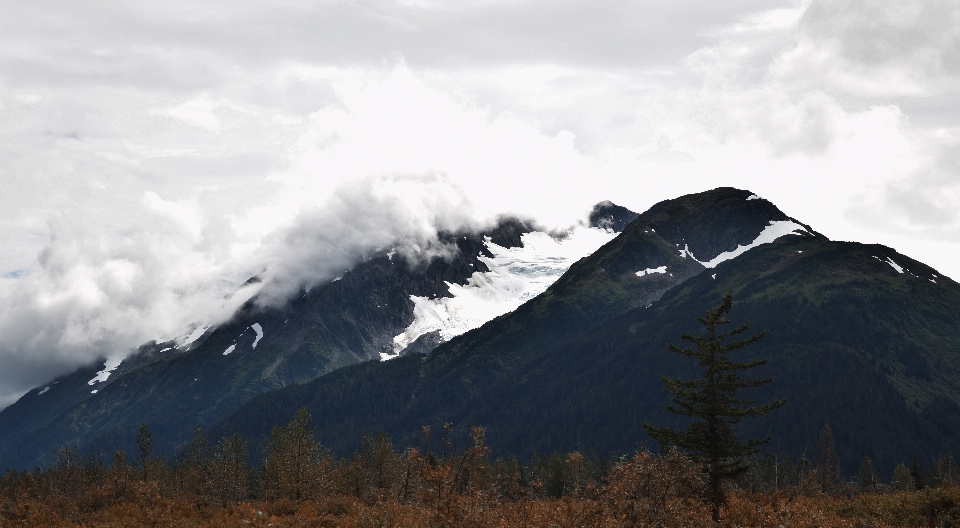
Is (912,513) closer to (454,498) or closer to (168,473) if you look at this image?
(454,498)

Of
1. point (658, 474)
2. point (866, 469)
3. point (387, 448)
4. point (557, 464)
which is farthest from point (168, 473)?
point (866, 469)

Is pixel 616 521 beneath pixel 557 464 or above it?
above

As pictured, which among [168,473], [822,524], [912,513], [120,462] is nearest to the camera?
[822,524]

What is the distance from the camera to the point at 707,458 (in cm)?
4478

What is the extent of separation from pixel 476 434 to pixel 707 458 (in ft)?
65.9

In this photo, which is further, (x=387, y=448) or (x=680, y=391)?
(x=387, y=448)

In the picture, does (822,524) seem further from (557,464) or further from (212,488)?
(557,464)

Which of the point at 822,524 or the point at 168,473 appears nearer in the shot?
the point at 822,524

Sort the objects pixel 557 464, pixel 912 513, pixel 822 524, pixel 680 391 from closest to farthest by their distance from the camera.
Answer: pixel 822 524
pixel 912 513
pixel 680 391
pixel 557 464

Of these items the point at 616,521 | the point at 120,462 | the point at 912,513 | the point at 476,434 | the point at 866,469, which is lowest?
the point at 866,469

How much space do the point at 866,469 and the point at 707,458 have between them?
156176mm

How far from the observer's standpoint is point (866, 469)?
575 ft

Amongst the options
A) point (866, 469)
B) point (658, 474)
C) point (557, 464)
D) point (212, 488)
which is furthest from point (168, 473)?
point (866, 469)

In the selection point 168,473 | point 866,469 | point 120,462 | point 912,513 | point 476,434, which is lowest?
point 866,469
